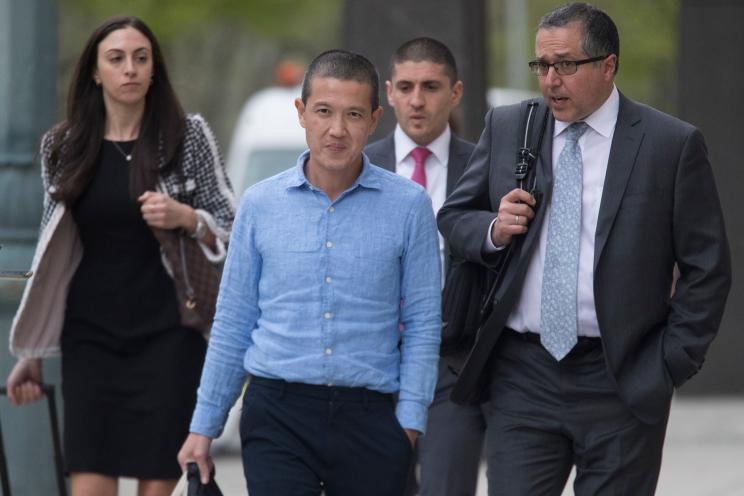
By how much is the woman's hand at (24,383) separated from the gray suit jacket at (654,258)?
6.82 feet

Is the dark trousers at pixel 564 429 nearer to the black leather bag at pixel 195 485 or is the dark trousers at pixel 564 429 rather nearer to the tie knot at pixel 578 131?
the tie knot at pixel 578 131

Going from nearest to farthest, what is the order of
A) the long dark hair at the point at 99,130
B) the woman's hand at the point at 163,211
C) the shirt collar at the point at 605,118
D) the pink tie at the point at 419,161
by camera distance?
the shirt collar at the point at 605,118
the woman's hand at the point at 163,211
the long dark hair at the point at 99,130
the pink tie at the point at 419,161

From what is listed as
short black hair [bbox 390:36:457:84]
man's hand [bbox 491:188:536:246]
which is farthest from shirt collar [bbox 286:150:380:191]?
short black hair [bbox 390:36:457:84]

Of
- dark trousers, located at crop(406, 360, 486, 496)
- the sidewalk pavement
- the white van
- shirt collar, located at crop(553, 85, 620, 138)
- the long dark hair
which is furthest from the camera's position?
the white van

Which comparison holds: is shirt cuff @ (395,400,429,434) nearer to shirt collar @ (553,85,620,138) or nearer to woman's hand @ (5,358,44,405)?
shirt collar @ (553,85,620,138)

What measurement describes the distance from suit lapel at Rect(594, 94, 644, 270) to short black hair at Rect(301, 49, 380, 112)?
2.31 ft

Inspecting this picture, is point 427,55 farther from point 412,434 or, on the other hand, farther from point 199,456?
point 199,456

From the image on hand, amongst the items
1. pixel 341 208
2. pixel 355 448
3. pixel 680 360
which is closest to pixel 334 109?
pixel 341 208

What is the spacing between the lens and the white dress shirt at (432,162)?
6.32 m

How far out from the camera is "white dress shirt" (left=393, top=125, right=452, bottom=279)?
20.7 feet

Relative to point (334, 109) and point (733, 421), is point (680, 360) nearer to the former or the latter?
point (334, 109)

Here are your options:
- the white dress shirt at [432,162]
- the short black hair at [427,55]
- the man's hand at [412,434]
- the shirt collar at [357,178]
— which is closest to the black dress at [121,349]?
the white dress shirt at [432,162]

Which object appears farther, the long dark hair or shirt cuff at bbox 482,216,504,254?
the long dark hair

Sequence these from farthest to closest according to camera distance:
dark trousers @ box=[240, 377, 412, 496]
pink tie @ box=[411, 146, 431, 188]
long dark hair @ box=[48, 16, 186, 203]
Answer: pink tie @ box=[411, 146, 431, 188] < long dark hair @ box=[48, 16, 186, 203] < dark trousers @ box=[240, 377, 412, 496]
